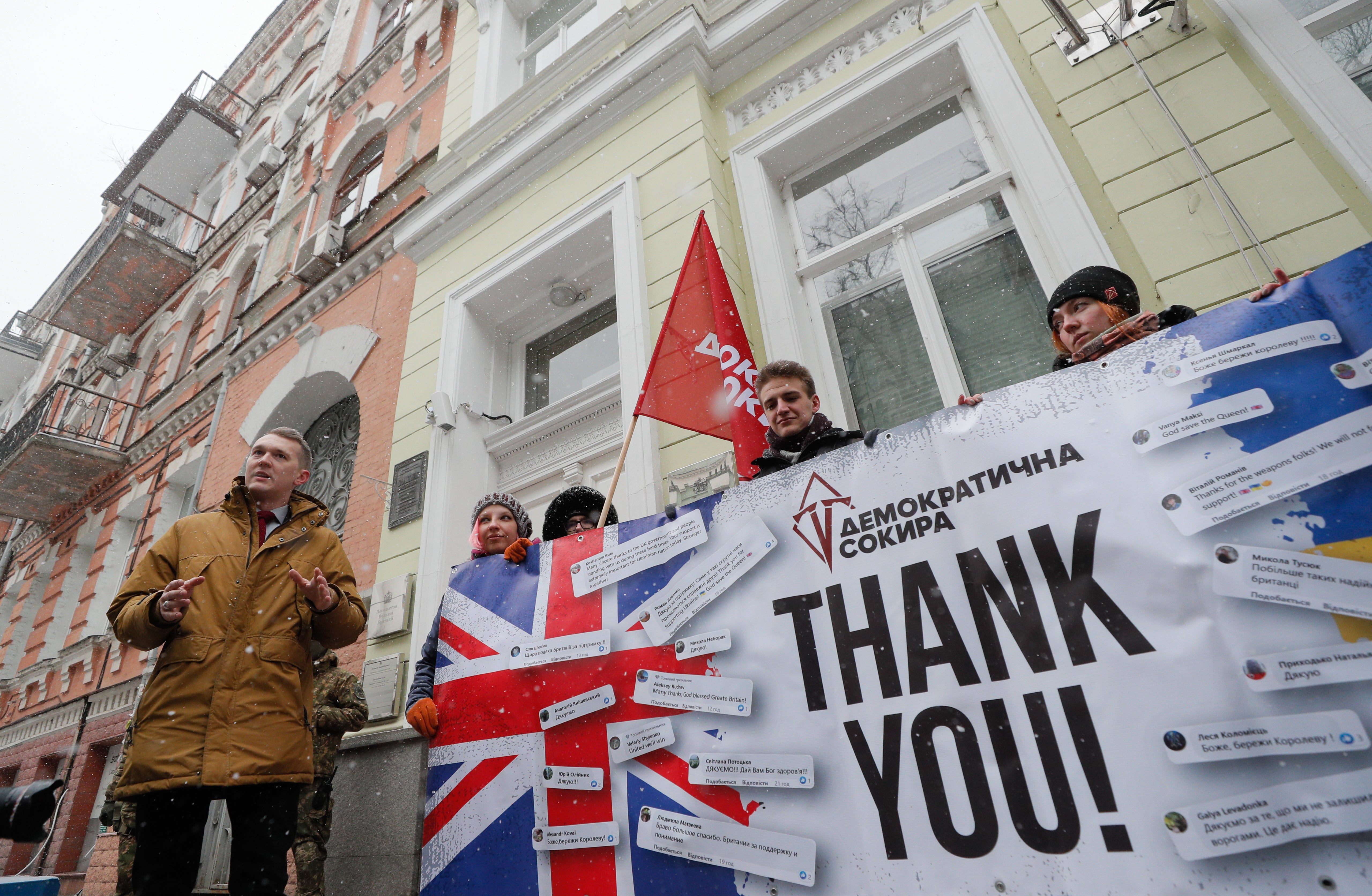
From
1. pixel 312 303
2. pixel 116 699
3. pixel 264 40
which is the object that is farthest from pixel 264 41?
pixel 116 699

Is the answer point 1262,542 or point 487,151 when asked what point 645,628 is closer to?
point 1262,542

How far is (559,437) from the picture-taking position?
5.02 m

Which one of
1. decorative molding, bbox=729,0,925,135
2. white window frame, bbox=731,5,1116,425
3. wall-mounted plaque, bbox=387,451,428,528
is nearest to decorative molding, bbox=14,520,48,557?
wall-mounted plaque, bbox=387,451,428,528

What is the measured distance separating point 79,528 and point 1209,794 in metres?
15.7

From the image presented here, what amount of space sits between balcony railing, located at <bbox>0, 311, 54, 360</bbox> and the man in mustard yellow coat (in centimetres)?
2428

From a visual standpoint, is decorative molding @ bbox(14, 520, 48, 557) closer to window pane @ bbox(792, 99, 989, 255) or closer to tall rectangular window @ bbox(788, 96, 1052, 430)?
window pane @ bbox(792, 99, 989, 255)

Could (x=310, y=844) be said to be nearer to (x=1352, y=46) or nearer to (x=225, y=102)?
(x=1352, y=46)

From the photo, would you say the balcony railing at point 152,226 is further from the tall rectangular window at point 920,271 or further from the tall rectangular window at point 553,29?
the tall rectangular window at point 920,271

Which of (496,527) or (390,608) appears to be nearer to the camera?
(496,527)

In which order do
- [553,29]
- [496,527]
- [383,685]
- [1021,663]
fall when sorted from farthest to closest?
1. [553,29]
2. [383,685]
3. [496,527]
4. [1021,663]

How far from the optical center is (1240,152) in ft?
9.18

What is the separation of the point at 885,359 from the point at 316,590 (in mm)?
3070

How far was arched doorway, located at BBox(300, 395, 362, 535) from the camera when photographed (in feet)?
21.4

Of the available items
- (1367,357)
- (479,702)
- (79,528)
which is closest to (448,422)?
(479,702)
